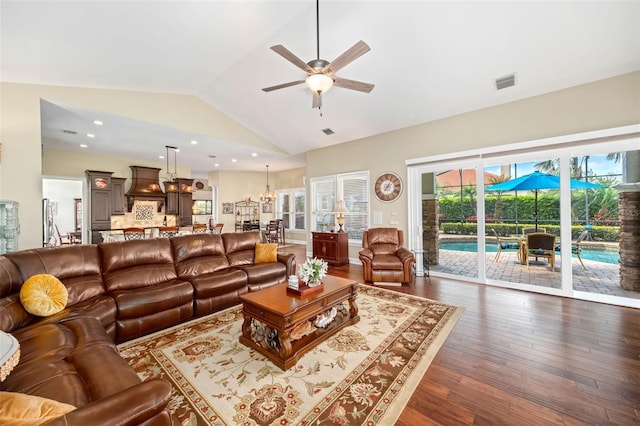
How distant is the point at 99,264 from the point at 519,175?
6.34 meters

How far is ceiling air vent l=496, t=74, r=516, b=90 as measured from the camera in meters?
3.70

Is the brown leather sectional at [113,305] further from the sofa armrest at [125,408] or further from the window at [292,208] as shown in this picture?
the window at [292,208]

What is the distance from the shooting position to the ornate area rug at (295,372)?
66.9 inches

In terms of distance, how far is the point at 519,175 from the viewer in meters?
4.33

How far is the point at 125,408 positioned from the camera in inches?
40.4

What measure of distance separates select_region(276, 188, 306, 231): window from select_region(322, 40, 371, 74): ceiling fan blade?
769 cm

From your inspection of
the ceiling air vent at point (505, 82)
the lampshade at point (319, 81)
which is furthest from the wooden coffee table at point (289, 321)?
the ceiling air vent at point (505, 82)

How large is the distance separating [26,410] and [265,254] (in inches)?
126

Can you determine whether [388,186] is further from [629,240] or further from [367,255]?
[629,240]

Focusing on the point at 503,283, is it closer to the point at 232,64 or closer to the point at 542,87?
the point at 542,87

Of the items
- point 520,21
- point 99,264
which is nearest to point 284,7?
point 520,21

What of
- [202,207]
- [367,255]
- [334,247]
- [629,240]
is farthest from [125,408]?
[202,207]

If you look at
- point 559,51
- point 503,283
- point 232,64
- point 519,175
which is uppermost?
point 232,64

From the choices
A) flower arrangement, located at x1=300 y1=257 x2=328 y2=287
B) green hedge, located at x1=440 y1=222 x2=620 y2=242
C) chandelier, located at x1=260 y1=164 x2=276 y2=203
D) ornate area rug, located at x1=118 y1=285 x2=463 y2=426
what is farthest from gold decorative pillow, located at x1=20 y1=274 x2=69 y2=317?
chandelier, located at x1=260 y1=164 x2=276 y2=203
